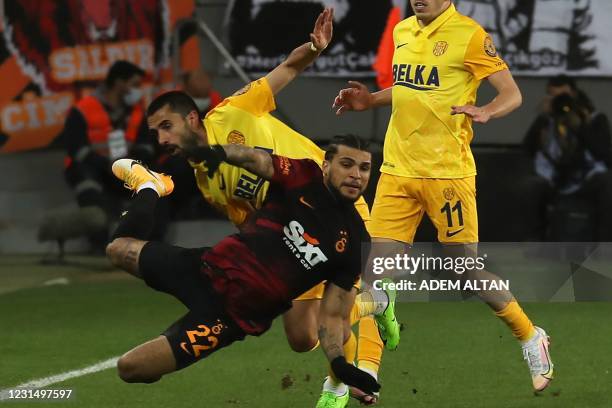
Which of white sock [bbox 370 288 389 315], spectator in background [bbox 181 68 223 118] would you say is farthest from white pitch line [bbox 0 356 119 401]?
spectator in background [bbox 181 68 223 118]

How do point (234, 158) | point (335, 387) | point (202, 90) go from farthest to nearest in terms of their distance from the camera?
point (202, 90) < point (335, 387) < point (234, 158)

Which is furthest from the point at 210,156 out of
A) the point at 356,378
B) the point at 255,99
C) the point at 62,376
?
the point at 62,376

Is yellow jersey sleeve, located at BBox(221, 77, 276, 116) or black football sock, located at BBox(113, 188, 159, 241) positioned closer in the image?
black football sock, located at BBox(113, 188, 159, 241)

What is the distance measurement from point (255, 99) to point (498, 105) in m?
1.45

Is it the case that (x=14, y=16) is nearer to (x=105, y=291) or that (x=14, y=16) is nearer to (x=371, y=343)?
(x=105, y=291)

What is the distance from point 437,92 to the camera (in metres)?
9.85

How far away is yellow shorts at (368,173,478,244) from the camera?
32.4 ft

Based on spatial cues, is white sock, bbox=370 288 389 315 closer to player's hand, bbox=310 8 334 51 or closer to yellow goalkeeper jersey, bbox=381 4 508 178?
yellow goalkeeper jersey, bbox=381 4 508 178

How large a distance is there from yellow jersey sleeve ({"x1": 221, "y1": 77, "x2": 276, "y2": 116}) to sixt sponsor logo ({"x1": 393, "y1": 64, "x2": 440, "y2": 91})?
839mm

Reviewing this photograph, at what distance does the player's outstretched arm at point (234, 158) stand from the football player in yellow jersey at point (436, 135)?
1.67 m

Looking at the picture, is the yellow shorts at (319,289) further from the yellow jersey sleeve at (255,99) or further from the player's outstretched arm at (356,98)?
the yellow jersey sleeve at (255,99)

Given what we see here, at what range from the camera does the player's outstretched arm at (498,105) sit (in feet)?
30.1

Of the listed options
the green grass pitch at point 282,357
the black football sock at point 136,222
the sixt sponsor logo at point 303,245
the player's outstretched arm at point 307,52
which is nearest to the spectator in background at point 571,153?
the green grass pitch at point 282,357

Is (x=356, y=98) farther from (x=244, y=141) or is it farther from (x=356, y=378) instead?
(x=356, y=378)
